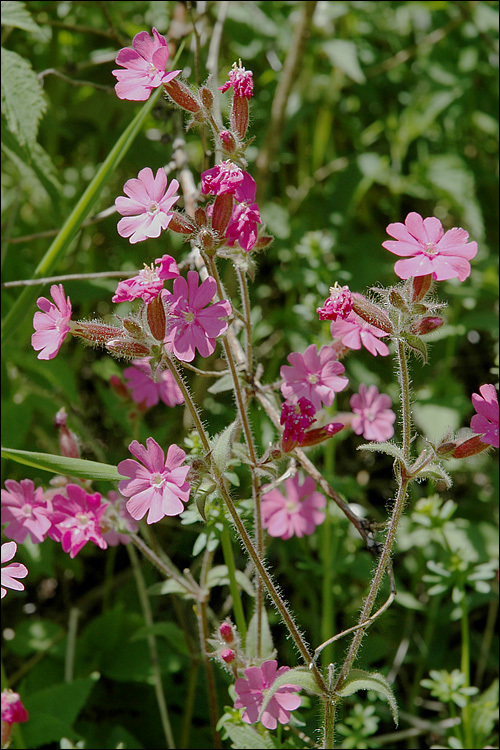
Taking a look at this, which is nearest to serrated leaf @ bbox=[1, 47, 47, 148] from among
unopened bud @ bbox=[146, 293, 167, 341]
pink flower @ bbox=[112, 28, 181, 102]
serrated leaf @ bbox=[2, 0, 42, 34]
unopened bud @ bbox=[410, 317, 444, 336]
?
serrated leaf @ bbox=[2, 0, 42, 34]

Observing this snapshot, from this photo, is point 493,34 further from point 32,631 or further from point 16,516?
point 32,631

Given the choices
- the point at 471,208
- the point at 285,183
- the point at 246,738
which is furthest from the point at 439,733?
the point at 285,183

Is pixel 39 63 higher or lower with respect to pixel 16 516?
higher

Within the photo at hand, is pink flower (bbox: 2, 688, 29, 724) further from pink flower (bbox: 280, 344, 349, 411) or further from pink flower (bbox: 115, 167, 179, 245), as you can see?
pink flower (bbox: 115, 167, 179, 245)

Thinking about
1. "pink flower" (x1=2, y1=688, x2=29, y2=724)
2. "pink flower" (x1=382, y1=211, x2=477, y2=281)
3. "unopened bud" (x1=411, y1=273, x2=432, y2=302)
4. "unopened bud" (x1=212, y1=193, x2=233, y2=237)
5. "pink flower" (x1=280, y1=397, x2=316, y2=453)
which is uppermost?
"unopened bud" (x1=212, y1=193, x2=233, y2=237)

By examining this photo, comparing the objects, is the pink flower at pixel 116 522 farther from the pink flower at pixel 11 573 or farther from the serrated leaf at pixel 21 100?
the serrated leaf at pixel 21 100

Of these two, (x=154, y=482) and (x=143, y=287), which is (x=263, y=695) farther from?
(x=143, y=287)
